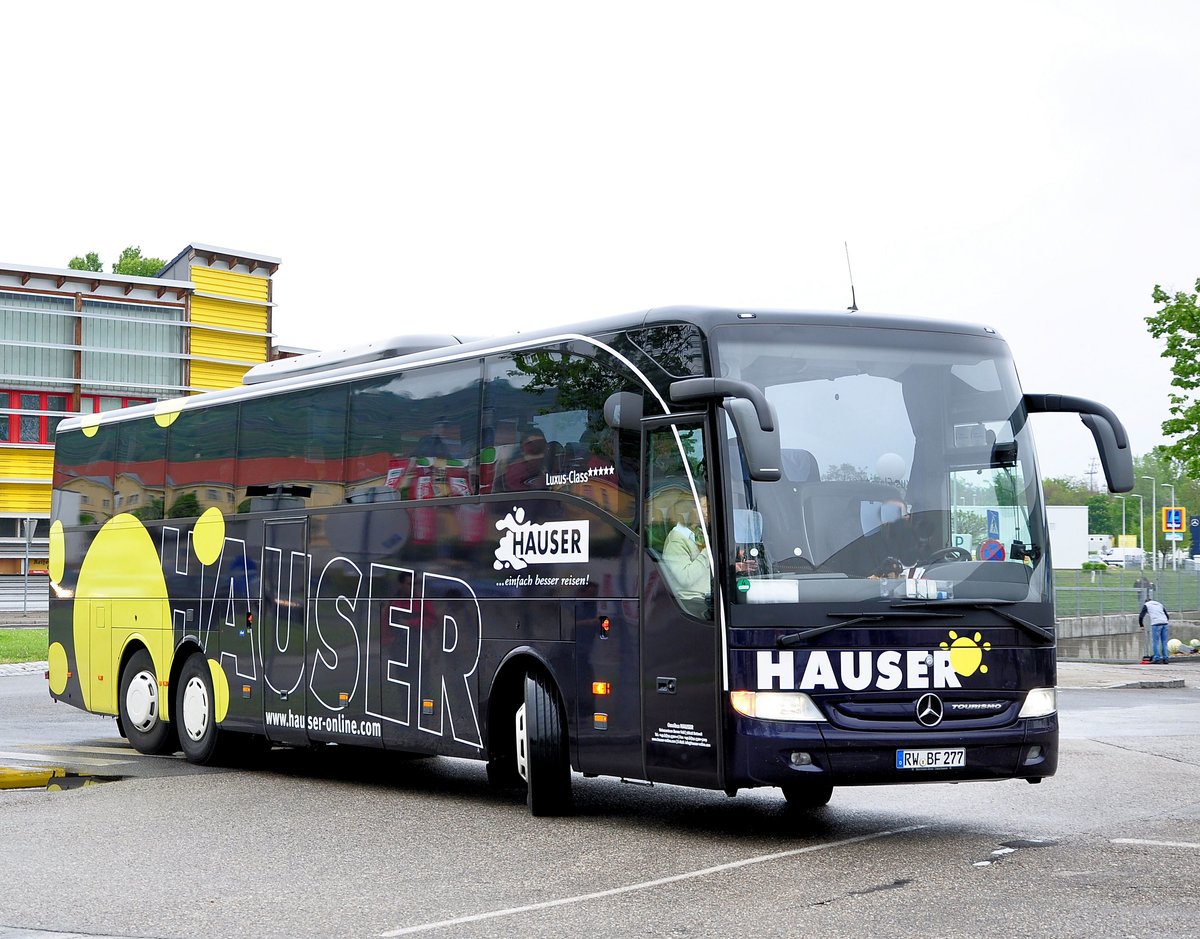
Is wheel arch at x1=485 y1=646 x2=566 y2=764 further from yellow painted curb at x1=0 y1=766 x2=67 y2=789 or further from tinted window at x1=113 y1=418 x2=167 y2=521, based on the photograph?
tinted window at x1=113 y1=418 x2=167 y2=521

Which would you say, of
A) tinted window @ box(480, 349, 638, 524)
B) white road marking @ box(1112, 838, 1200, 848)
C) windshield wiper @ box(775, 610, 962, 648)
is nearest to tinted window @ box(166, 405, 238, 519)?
tinted window @ box(480, 349, 638, 524)

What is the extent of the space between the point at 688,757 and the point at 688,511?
1518 mm

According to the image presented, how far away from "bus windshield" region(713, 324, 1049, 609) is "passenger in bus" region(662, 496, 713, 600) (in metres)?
0.23

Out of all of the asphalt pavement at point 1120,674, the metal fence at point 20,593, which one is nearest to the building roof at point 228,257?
the metal fence at point 20,593

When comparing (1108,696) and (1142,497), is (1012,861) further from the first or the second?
(1142,497)

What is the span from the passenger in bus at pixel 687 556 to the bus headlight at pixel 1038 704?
2134 millimetres

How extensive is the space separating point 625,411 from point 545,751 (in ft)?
8.03

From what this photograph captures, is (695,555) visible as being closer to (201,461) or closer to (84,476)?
(201,461)

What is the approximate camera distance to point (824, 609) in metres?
10.2

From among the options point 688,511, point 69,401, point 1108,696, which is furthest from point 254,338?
point 688,511

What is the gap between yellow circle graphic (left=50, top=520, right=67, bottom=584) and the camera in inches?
738

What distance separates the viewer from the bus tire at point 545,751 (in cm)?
1161

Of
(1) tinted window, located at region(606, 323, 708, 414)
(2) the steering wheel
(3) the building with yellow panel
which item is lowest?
(2) the steering wheel

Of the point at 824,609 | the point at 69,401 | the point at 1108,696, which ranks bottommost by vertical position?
the point at 1108,696
